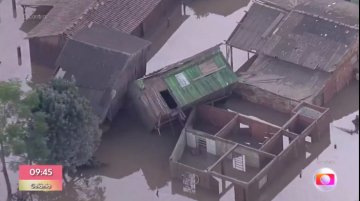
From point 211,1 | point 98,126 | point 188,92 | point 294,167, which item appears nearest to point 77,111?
point 98,126

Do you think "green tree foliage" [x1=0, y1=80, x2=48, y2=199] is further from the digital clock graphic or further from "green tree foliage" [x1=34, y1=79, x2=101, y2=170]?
the digital clock graphic

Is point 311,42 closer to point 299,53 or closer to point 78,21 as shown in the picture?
point 299,53

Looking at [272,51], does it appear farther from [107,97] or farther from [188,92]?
[107,97]

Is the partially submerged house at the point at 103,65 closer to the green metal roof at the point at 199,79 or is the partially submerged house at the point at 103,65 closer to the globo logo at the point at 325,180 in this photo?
the green metal roof at the point at 199,79

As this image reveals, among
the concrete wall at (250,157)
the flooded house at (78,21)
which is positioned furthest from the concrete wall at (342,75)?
the flooded house at (78,21)

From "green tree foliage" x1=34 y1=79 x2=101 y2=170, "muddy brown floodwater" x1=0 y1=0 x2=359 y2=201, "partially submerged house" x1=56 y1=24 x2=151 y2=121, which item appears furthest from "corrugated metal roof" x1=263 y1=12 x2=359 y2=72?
"green tree foliage" x1=34 y1=79 x2=101 y2=170

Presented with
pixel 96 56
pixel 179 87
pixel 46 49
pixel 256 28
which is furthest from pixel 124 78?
pixel 256 28
